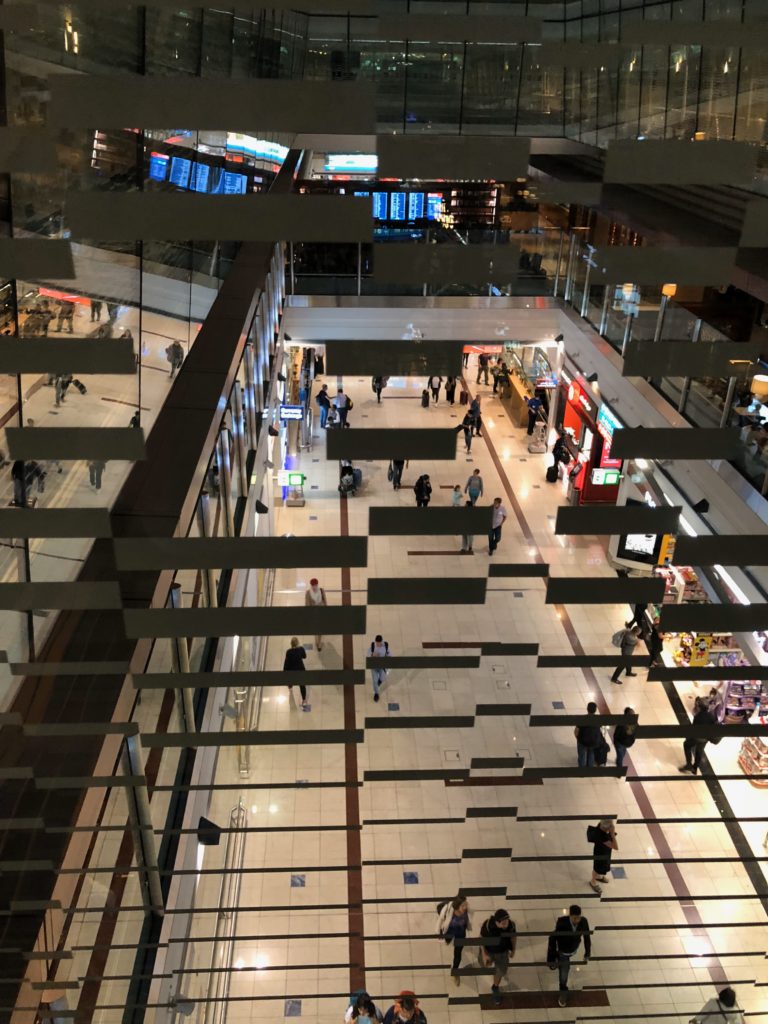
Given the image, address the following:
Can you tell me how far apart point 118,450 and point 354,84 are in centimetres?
48

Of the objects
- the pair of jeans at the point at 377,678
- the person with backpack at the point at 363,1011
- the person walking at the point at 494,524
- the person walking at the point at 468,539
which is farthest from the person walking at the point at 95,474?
the pair of jeans at the point at 377,678

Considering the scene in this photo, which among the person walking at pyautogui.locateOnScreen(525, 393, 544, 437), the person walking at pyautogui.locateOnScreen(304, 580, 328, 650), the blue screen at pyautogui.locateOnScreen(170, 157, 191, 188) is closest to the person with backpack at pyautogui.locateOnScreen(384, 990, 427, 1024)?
the person walking at pyautogui.locateOnScreen(304, 580, 328, 650)

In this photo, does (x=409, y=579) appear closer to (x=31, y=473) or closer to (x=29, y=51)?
(x=29, y=51)

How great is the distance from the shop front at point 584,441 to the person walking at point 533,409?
510mm

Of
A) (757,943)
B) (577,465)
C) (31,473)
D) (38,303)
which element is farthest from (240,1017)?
(577,465)

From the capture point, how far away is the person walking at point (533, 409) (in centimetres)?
1407

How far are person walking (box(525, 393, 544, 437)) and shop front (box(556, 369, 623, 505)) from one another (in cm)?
51

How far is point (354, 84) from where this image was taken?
79 cm

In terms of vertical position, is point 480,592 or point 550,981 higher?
point 480,592

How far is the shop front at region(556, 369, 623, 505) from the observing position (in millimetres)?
11740

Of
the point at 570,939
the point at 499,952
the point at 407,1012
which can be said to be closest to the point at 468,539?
the point at 499,952

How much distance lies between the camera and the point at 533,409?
1441cm

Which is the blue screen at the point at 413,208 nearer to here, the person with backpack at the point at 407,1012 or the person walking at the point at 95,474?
the person walking at the point at 95,474

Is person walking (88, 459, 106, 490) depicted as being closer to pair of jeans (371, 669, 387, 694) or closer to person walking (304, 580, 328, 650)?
person walking (304, 580, 328, 650)
